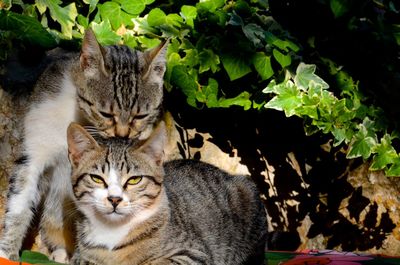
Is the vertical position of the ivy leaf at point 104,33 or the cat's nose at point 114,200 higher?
the cat's nose at point 114,200

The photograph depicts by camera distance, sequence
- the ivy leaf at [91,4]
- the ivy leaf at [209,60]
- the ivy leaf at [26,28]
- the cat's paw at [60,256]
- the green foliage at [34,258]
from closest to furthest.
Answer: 1. the green foliage at [34,258]
2. the cat's paw at [60,256]
3. the ivy leaf at [26,28]
4. the ivy leaf at [209,60]
5. the ivy leaf at [91,4]

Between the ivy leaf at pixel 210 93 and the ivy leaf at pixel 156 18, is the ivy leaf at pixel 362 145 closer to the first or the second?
the ivy leaf at pixel 210 93

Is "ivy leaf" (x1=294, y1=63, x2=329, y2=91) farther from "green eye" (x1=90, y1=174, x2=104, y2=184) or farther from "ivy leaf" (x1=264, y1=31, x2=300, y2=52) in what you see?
"green eye" (x1=90, y1=174, x2=104, y2=184)

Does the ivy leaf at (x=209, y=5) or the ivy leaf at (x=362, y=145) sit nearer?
the ivy leaf at (x=362, y=145)

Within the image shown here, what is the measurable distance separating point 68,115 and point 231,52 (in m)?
0.99

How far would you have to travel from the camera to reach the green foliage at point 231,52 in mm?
3959

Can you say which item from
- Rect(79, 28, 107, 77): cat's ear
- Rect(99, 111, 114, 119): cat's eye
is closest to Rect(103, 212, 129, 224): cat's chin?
Rect(99, 111, 114, 119): cat's eye

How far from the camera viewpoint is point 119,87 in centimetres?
363

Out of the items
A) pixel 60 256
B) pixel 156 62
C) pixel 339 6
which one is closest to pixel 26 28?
pixel 156 62

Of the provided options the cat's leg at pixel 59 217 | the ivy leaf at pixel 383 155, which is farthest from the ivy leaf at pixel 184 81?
the ivy leaf at pixel 383 155

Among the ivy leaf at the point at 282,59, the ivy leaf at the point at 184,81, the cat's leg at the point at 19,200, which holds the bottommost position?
the cat's leg at the point at 19,200

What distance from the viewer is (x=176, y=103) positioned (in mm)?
4379

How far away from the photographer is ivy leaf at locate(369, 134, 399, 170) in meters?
4.03

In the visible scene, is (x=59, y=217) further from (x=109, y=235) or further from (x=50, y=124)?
(x=109, y=235)
